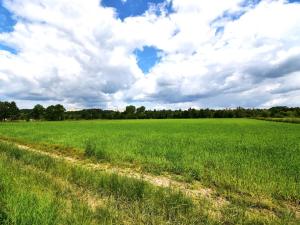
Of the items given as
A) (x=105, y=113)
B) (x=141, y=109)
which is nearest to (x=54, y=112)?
(x=105, y=113)

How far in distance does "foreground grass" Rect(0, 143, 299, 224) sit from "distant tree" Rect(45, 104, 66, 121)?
14200 centimetres

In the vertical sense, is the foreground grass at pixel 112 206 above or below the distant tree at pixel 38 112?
below

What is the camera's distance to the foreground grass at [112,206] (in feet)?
19.2

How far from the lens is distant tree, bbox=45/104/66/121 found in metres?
145

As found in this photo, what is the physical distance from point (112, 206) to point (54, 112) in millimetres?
145657

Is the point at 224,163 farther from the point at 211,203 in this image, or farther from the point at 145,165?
the point at 211,203

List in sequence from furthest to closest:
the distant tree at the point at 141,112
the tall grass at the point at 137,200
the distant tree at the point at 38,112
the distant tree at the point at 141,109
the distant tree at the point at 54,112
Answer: the distant tree at the point at 141,109, the distant tree at the point at 141,112, the distant tree at the point at 38,112, the distant tree at the point at 54,112, the tall grass at the point at 137,200

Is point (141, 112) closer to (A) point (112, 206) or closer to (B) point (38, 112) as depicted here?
(B) point (38, 112)

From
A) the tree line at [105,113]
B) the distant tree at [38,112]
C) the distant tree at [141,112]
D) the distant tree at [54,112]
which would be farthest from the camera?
the distant tree at [141,112]

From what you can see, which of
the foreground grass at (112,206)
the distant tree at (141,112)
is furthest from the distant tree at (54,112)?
the foreground grass at (112,206)

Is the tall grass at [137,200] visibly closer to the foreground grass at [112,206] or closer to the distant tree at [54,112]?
the foreground grass at [112,206]

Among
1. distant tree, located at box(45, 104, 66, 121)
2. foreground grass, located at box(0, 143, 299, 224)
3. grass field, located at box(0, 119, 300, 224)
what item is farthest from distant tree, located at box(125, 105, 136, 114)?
foreground grass, located at box(0, 143, 299, 224)

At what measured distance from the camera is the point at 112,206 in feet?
23.0

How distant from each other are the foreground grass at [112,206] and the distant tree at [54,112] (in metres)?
142
